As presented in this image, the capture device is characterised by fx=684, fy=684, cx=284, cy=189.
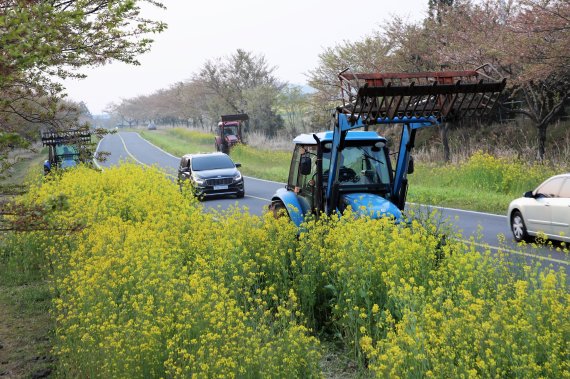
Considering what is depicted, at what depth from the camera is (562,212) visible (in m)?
12.5

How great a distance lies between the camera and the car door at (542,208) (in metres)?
12.8

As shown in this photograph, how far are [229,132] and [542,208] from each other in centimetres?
3982

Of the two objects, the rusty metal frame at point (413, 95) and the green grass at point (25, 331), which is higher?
the rusty metal frame at point (413, 95)

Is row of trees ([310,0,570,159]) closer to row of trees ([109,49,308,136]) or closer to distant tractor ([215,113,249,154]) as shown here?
distant tractor ([215,113,249,154])

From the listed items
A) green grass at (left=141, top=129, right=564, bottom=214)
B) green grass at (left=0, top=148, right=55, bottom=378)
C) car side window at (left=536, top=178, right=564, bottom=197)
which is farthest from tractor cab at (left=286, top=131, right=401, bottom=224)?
green grass at (left=141, top=129, right=564, bottom=214)

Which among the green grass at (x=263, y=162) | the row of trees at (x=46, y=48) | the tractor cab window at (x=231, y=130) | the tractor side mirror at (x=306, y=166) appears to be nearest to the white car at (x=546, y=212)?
the tractor side mirror at (x=306, y=166)

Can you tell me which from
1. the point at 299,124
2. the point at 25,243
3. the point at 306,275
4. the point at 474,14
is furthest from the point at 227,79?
the point at 306,275

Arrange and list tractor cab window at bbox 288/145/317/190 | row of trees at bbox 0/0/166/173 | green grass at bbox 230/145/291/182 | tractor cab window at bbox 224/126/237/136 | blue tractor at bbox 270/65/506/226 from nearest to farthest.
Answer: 1. row of trees at bbox 0/0/166/173
2. blue tractor at bbox 270/65/506/226
3. tractor cab window at bbox 288/145/317/190
4. green grass at bbox 230/145/291/182
5. tractor cab window at bbox 224/126/237/136

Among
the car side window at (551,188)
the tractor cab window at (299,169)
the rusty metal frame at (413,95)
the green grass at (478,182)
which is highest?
the rusty metal frame at (413,95)

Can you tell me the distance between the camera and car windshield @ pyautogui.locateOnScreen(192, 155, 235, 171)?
25.2m

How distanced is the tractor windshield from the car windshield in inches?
596

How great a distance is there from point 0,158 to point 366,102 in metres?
4.68

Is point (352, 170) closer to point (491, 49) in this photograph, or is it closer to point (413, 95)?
point (413, 95)

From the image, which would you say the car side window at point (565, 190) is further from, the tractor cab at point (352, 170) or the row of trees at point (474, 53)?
the row of trees at point (474, 53)
